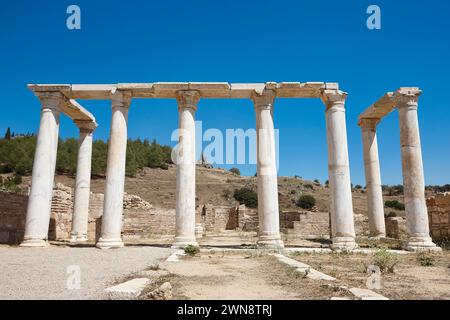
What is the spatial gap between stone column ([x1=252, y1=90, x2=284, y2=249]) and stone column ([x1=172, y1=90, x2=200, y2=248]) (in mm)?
3017

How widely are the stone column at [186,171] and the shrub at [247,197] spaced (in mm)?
43593

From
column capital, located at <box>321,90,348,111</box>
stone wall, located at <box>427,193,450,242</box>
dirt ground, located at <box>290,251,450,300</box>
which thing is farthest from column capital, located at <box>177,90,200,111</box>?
stone wall, located at <box>427,193,450,242</box>

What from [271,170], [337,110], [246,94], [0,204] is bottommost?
[0,204]

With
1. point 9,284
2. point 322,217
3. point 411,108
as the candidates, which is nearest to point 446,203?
point 411,108

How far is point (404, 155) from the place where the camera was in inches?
618

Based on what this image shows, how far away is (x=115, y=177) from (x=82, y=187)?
199 inches

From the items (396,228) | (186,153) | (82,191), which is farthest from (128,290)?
(396,228)

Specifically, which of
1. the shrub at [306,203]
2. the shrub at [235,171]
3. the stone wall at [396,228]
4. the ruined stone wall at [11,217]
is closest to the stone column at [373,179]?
the stone wall at [396,228]

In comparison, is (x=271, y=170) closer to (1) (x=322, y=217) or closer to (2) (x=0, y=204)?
(2) (x=0, y=204)

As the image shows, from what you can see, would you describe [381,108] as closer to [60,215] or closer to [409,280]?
[409,280]

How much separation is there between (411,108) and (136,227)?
2059 centimetres

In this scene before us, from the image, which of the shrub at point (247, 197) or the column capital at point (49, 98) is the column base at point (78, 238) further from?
the shrub at point (247, 197)

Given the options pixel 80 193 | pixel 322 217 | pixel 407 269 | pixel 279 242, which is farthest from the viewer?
pixel 322 217

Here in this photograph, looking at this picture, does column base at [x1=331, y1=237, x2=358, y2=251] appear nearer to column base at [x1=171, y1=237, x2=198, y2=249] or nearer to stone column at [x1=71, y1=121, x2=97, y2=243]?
column base at [x1=171, y1=237, x2=198, y2=249]
